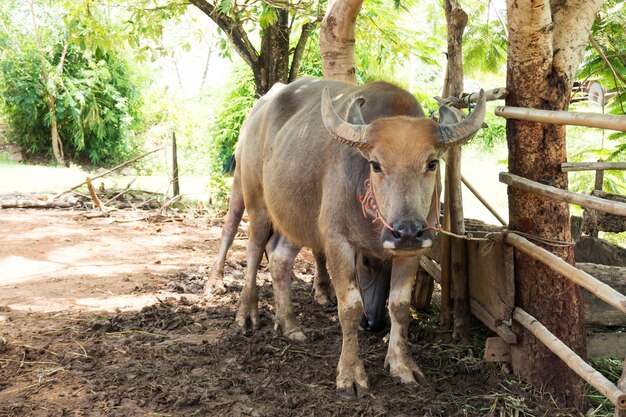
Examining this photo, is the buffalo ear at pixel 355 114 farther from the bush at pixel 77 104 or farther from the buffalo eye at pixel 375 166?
the bush at pixel 77 104

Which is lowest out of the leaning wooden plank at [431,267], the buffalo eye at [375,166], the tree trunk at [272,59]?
the leaning wooden plank at [431,267]

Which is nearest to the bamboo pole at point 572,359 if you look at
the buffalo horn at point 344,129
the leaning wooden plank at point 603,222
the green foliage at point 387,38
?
the buffalo horn at point 344,129

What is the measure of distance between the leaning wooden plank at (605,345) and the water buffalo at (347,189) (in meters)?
1.13

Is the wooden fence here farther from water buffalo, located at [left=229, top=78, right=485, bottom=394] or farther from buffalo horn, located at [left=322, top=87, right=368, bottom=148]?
buffalo horn, located at [left=322, top=87, right=368, bottom=148]

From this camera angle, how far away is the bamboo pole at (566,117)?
10.7 ft

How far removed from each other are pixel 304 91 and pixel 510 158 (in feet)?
6.66

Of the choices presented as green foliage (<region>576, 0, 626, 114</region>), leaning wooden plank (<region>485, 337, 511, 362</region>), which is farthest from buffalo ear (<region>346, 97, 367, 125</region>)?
green foliage (<region>576, 0, 626, 114</region>)

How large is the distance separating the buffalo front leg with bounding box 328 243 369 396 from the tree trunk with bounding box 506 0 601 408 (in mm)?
1062

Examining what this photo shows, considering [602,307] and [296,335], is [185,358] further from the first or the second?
[602,307]

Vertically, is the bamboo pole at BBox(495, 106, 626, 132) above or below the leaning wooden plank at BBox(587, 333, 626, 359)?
above

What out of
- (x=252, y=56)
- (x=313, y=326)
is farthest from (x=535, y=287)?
(x=252, y=56)

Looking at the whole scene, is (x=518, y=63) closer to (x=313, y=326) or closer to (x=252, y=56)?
(x=313, y=326)

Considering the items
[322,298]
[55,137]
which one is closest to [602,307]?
[322,298]

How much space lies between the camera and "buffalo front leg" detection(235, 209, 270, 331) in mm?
5777
